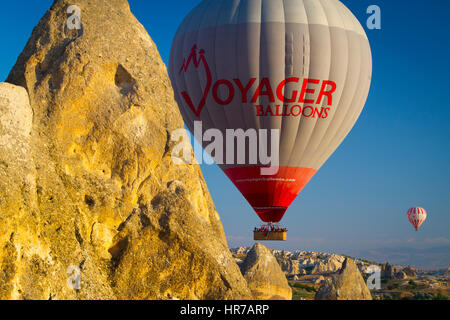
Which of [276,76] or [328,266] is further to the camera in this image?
[328,266]

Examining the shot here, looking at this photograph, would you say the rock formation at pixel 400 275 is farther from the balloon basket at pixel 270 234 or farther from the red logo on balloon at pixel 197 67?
the red logo on balloon at pixel 197 67

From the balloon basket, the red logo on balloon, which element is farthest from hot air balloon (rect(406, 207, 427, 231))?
the red logo on balloon

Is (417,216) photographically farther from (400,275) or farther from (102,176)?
(102,176)

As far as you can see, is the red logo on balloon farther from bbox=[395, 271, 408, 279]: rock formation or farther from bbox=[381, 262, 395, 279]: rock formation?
bbox=[395, 271, 408, 279]: rock formation

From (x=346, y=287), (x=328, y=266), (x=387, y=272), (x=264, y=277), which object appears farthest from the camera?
(x=328, y=266)

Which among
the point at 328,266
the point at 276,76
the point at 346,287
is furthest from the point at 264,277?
the point at 328,266
